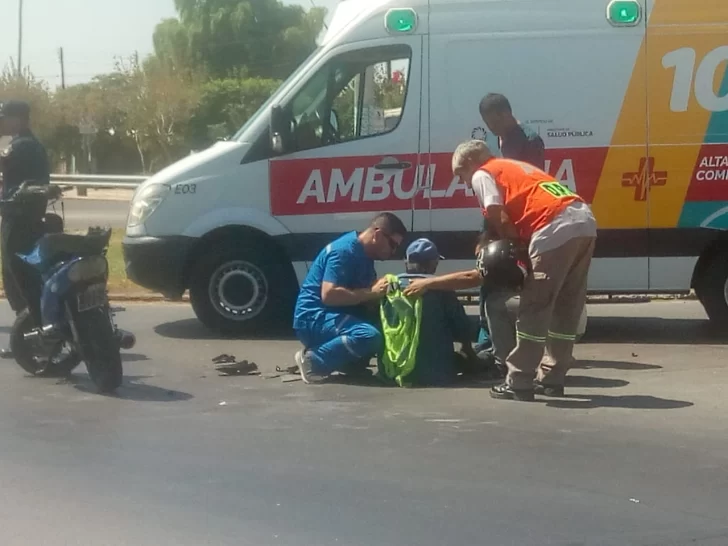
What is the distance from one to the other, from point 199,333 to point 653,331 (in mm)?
3903

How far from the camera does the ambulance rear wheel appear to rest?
31.5 ft

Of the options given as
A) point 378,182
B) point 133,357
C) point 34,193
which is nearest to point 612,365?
point 378,182

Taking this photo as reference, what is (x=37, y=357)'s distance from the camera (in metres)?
8.34

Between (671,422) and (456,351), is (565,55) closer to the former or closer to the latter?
(456,351)

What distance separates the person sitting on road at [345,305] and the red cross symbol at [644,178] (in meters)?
2.41

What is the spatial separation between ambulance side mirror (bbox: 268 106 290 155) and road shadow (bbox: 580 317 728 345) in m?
2.95

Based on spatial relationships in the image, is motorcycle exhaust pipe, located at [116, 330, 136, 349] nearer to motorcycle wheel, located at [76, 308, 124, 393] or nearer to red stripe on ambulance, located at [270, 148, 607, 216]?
motorcycle wheel, located at [76, 308, 124, 393]

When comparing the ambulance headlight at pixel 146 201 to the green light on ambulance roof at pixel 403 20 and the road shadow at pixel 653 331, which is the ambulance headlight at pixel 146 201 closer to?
the green light on ambulance roof at pixel 403 20

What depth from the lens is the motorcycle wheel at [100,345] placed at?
25.1ft

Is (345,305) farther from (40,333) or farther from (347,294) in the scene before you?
(40,333)

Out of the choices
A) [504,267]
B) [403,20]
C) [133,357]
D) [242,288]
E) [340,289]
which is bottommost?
[133,357]

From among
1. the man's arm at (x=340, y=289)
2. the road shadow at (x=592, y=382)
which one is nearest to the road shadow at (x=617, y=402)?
the road shadow at (x=592, y=382)

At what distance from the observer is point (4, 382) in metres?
8.18

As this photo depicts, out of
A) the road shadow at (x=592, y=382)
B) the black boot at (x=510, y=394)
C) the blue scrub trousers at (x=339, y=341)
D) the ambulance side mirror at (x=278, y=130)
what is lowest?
the road shadow at (x=592, y=382)
